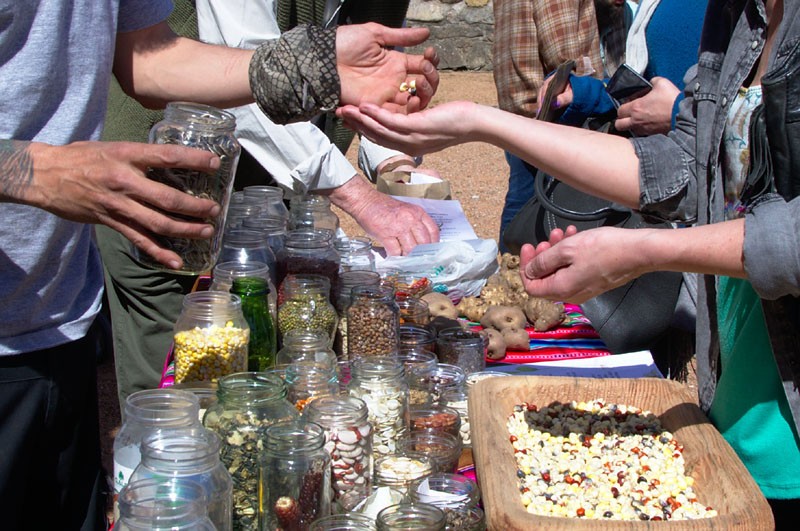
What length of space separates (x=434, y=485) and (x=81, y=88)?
3.61ft

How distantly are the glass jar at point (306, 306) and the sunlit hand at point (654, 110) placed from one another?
144cm

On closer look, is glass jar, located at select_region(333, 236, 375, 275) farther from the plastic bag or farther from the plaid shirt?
the plaid shirt

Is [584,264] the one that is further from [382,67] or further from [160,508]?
[382,67]

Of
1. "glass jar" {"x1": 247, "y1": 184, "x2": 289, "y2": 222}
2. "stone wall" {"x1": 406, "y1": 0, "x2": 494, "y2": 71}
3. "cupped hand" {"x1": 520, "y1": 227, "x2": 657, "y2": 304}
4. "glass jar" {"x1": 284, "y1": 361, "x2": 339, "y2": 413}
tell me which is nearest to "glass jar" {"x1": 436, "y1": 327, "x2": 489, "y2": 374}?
"cupped hand" {"x1": 520, "y1": 227, "x2": 657, "y2": 304}

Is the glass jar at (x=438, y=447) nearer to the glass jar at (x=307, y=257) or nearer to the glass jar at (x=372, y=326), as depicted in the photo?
the glass jar at (x=372, y=326)

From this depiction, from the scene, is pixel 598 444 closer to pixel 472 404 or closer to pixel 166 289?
pixel 472 404

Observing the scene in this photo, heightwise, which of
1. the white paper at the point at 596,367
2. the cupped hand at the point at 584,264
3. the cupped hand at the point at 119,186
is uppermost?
the cupped hand at the point at 119,186

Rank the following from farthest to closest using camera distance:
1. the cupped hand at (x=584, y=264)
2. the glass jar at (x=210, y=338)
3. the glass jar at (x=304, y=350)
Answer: the glass jar at (x=304, y=350)
the glass jar at (x=210, y=338)
the cupped hand at (x=584, y=264)

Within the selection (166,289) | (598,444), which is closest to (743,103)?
(598,444)

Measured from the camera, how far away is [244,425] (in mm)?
1426

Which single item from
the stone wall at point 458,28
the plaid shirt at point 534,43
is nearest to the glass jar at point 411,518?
the plaid shirt at point 534,43

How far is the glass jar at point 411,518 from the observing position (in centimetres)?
127

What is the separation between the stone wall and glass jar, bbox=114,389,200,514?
12367mm

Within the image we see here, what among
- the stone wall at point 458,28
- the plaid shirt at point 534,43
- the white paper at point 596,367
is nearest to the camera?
the white paper at point 596,367
